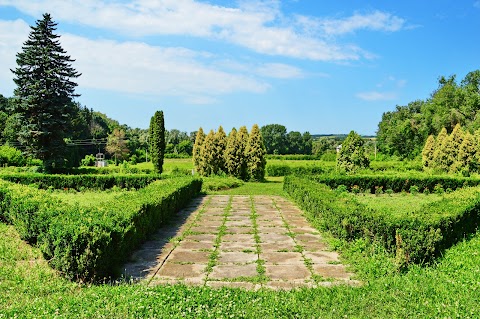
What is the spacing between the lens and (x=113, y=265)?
6031 millimetres

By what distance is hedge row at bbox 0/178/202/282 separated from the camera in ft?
18.0

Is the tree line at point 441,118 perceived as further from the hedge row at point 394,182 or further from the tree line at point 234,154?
the tree line at point 234,154

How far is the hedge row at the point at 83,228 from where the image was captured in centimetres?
549

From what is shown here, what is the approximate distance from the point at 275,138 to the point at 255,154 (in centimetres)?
4504

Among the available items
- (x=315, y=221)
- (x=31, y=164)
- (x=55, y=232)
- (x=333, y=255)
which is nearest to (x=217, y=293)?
(x=55, y=232)

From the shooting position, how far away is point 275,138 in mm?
67562

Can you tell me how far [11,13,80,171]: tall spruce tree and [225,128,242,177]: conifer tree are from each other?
12024mm

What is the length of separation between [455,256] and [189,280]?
14.5ft

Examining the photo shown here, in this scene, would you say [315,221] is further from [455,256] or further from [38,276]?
[38,276]

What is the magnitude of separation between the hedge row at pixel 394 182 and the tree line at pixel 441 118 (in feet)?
57.6

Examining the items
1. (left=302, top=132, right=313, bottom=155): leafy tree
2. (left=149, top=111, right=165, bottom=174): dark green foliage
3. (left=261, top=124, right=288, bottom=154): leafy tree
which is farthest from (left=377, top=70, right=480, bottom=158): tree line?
(left=149, top=111, right=165, bottom=174): dark green foliage

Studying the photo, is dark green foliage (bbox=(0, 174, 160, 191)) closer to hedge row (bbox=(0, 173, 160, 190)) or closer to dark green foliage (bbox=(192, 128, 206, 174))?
hedge row (bbox=(0, 173, 160, 190))

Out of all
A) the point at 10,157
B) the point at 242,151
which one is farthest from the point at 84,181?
the point at 10,157

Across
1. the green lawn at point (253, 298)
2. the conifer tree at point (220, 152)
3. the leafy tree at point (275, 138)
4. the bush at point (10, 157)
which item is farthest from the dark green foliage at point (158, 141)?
the leafy tree at point (275, 138)
